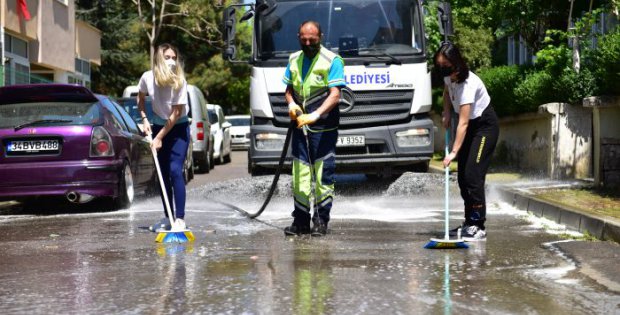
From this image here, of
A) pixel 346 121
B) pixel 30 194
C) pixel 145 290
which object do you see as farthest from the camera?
pixel 346 121

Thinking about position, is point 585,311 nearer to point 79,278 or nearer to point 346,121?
point 79,278

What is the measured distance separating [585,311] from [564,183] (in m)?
8.48

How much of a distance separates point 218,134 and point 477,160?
18.1m

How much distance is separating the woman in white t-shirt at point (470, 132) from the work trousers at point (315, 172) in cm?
106

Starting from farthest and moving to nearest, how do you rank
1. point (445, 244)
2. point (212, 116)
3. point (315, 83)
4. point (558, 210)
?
point (212, 116)
point (558, 210)
point (315, 83)
point (445, 244)

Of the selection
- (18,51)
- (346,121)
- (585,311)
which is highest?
(18,51)

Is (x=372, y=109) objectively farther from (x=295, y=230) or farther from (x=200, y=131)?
(x=200, y=131)

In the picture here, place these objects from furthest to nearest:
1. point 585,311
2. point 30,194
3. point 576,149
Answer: point 576,149 → point 30,194 → point 585,311

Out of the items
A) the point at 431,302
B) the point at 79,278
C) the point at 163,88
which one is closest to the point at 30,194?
the point at 163,88

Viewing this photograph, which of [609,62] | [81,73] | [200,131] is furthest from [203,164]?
[81,73]

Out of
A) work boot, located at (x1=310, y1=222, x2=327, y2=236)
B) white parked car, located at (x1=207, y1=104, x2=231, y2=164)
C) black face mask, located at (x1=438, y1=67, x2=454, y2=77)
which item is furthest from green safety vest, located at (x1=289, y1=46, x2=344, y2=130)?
white parked car, located at (x1=207, y1=104, x2=231, y2=164)

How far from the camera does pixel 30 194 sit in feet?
38.9

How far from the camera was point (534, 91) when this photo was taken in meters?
16.7

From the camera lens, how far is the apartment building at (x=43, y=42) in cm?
2594
